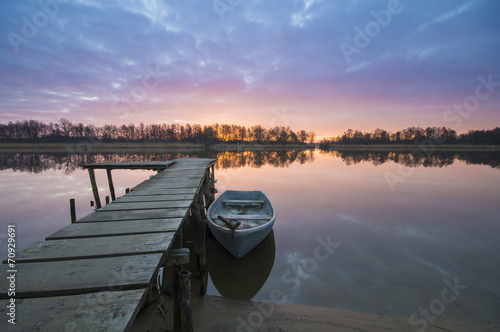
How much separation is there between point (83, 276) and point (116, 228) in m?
1.53

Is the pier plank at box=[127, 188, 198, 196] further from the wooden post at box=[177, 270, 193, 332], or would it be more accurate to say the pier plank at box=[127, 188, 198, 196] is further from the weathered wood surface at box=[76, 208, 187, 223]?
the wooden post at box=[177, 270, 193, 332]

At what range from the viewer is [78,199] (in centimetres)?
1362

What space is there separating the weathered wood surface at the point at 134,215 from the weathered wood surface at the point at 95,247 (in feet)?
3.16

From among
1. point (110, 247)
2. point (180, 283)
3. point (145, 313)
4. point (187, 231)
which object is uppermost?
point (110, 247)

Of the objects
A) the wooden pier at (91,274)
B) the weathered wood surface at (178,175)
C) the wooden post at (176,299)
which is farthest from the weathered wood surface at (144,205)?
the weathered wood surface at (178,175)

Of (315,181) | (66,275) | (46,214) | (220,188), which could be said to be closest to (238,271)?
(66,275)

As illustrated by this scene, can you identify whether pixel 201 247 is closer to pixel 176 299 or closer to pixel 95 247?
pixel 176 299

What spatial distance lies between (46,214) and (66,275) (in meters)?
12.0

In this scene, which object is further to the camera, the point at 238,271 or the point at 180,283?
the point at 238,271

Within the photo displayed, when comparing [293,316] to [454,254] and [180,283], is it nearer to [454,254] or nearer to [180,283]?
[180,283]

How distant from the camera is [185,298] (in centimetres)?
297

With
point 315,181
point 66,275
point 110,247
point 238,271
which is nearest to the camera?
point 66,275

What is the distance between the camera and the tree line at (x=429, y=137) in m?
91.4

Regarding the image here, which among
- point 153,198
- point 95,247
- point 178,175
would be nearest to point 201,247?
point 153,198
